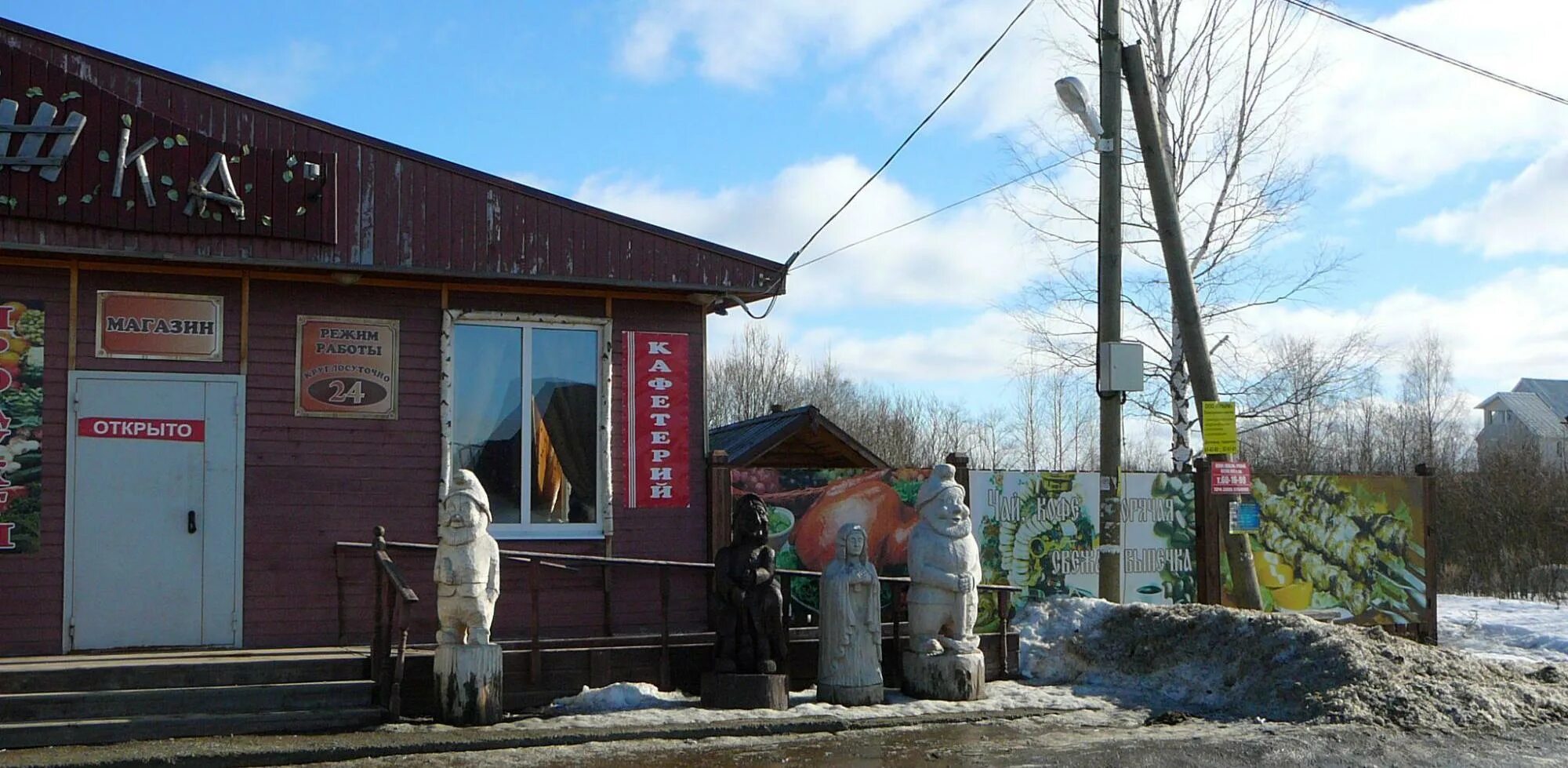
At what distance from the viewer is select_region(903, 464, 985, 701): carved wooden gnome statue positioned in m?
10.9

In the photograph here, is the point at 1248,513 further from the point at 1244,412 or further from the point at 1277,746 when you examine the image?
the point at 1244,412

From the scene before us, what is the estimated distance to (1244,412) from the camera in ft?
80.3

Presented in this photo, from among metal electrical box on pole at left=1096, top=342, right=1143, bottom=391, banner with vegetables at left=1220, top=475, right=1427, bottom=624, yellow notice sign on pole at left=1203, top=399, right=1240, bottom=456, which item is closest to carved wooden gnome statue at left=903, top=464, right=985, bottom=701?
metal electrical box on pole at left=1096, top=342, right=1143, bottom=391

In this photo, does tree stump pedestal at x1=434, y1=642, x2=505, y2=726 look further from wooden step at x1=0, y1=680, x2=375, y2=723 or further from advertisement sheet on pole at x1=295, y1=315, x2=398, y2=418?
advertisement sheet on pole at x1=295, y1=315, x2=398, y2=418

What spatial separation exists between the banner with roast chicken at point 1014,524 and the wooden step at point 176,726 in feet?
13.1

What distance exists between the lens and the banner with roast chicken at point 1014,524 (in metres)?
12.4

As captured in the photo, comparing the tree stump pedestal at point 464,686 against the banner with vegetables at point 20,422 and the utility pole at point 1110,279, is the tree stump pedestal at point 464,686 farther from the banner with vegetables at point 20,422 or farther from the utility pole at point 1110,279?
the utility pole at point 1110,279

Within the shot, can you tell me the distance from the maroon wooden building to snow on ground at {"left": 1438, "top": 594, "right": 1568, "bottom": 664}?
8.98 metres

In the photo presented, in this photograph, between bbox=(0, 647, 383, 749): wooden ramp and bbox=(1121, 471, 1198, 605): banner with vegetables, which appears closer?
bbox=(0, 647, 383, 749): wooden ramp

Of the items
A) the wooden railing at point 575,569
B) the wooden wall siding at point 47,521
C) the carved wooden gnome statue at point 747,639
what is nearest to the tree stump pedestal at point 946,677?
the wooden railing at point 575,569

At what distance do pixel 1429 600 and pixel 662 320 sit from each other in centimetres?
1005

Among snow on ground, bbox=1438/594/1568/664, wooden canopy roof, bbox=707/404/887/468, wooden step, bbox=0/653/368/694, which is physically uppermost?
wooden canopy roof, bbox=707/404/887/468

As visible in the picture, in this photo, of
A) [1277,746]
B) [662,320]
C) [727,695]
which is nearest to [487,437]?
[662,320]

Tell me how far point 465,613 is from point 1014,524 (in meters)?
6.30
